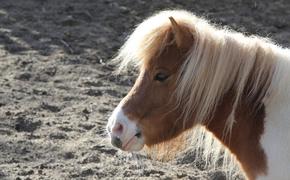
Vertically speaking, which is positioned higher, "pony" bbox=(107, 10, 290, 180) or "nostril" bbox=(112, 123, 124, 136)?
"pony" bbox=(107, 10, 290, 180)

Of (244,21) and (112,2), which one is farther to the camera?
(112,2)

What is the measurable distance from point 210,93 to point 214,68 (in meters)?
0.13

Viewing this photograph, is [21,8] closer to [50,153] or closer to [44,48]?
[44,48]

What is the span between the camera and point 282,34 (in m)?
7.52

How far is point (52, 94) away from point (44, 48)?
3.97ft

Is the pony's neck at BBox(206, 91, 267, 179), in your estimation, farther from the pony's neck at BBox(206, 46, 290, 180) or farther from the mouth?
the mouth

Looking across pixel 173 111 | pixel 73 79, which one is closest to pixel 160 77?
pixel 173 111

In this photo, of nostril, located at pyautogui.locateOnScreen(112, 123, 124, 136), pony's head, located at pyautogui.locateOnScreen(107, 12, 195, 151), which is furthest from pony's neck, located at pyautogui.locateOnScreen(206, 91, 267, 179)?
nostril, located at pyautogui.locateOnScreen(112, 123, 124, 136)

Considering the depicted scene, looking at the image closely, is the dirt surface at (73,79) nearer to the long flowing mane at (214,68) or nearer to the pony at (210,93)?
the pony at (210,93)

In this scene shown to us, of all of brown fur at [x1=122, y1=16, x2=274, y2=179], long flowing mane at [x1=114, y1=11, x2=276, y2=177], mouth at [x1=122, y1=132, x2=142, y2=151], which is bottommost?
mouth at [x1=122, y1=132, x2=142, y2=151]

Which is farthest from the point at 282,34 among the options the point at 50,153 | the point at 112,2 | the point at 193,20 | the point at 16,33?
the point at 193,20

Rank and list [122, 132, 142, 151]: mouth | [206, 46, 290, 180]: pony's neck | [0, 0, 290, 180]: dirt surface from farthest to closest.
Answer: [0, 0, 290, 180]: dirt surface, [122, 132, 142, 151]: mouth, [206, 46, 290, 180]: pony's neck

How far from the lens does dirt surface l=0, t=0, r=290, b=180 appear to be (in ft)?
16.2

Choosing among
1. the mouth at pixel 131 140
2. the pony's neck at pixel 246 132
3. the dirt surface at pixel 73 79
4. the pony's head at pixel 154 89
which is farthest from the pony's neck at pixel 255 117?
the dirt surface at pixel 73 79
